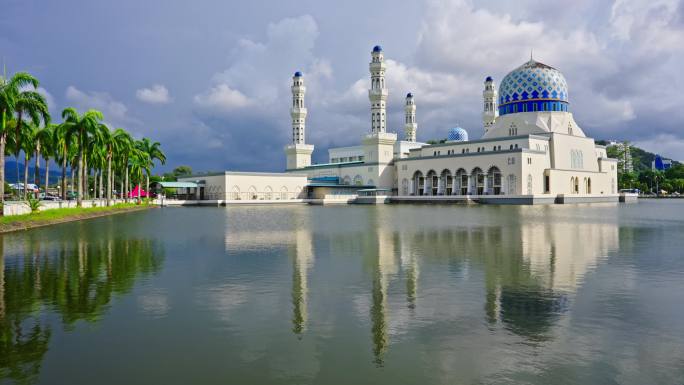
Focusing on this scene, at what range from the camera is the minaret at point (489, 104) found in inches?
4272

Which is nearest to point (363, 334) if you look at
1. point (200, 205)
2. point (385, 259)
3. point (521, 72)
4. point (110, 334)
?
point (110, 334)

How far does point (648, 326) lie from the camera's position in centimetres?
930

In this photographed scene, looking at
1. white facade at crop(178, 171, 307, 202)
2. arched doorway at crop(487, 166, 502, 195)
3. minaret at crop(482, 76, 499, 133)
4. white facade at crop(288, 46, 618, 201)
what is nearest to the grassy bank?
white facade at crop(178, 171, 307, 202)

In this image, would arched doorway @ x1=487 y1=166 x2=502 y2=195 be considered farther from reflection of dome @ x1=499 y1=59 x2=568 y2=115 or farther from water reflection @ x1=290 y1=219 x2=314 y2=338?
water reflection @ x1=290 y1=219 x2=314 y2=338

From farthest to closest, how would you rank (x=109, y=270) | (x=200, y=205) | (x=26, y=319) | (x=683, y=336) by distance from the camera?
(x=200, y=205) → (x=109, y=270) → (x=26, y=319) → (x=683, y=336)

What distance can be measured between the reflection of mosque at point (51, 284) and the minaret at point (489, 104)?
95.0m

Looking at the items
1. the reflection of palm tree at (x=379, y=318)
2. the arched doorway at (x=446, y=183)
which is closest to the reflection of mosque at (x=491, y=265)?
the reflection of palm tree at (x=379, y=318)

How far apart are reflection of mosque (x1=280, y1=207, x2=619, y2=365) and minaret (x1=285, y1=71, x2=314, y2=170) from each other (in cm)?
7634

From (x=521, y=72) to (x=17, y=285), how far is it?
279 ft

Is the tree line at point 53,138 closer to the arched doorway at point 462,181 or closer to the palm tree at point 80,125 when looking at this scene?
the palm tree at point 80,125

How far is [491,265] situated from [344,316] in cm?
738

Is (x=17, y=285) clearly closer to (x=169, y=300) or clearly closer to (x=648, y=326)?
(x=169, y=300)

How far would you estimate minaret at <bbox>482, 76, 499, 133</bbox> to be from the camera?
108 m

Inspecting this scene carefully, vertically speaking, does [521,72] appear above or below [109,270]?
above
